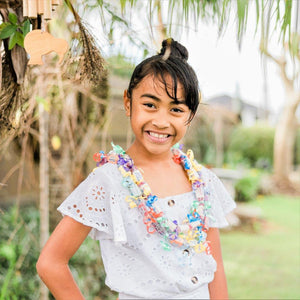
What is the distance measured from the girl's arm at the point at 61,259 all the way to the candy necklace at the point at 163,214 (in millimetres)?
201

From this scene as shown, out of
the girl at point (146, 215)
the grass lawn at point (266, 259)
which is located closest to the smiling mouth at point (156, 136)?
the girl at point (146, 215)

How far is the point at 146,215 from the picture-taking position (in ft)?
4.48

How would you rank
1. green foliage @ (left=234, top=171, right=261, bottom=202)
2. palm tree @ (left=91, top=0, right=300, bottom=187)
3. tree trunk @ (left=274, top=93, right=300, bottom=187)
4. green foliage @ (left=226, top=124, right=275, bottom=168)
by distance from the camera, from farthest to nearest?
green foliage @ (left=226, top=124, right=275, bottom=168), tree trunk @ (left=274, top=93, right=300, bottom=187), green foliage @ (left=234, top=171, right=261, bottom=202), palm tree @ (left=91, top=0, right=300, bottom=187)

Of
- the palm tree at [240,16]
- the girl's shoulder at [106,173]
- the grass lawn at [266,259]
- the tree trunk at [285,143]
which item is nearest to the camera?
the palm tree at [240,16]

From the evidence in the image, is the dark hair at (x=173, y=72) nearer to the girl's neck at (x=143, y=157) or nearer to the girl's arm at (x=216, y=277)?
the girl's neck at (x=143, y=157)

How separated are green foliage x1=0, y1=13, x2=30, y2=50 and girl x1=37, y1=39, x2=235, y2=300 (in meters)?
0.41

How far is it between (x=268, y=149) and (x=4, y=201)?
34.6 feet

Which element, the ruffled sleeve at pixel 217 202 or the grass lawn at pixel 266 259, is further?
the grass lawn at pixel 266 259

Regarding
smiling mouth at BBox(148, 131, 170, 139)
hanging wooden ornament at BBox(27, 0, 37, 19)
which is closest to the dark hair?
smiling mouth at BBox(148, 131, 170, 139)

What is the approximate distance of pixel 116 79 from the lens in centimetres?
434

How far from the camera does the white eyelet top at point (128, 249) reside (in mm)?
1337

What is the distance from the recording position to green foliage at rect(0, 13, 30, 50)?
1.42 meters

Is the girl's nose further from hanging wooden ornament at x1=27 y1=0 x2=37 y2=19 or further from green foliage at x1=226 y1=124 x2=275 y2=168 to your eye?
green foliage at x1=226 y1=124 x2=275 y2=168

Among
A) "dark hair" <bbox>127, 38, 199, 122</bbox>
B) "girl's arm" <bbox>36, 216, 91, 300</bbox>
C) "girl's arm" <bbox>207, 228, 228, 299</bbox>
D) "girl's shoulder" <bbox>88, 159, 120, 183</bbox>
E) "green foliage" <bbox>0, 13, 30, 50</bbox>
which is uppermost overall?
"green foliage" <bbox>0, 13, 30, 50</bbox>
